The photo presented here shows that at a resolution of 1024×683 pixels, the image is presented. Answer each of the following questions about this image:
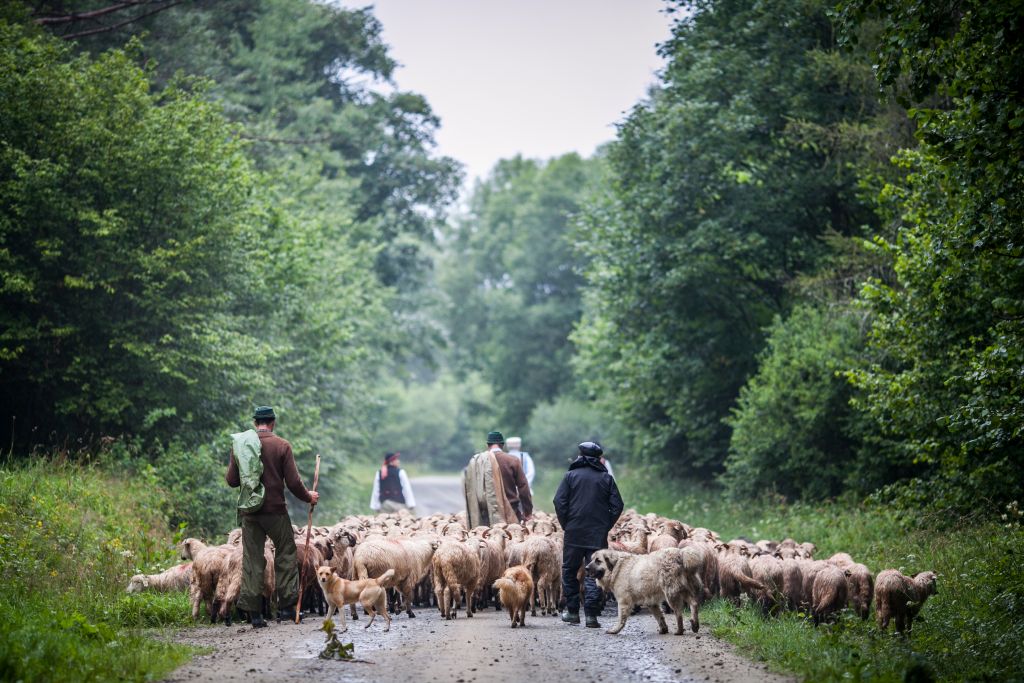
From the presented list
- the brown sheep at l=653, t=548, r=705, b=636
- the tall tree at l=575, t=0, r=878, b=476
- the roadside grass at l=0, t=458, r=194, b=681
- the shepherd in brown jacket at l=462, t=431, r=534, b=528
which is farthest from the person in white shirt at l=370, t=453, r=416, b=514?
the brown sheep at l=653, t=548, r=705, b=636

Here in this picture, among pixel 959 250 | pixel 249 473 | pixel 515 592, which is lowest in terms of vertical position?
pixel 515 592

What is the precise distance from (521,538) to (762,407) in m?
12.2

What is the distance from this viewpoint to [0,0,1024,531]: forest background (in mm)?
15047

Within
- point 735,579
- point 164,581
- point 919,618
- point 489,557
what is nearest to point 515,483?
point 489,557

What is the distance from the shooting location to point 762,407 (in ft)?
81.7

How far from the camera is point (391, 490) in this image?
23.2 metres

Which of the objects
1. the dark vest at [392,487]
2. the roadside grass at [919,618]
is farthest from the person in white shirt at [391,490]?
the roadside grass at [919,618]

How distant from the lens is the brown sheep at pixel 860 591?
12797 mm

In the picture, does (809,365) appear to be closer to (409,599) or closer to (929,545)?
(929,545)

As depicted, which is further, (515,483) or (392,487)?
(392,487)

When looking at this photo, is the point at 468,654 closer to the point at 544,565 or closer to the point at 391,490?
the point at 544,565

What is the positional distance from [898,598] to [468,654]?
16.6 ft

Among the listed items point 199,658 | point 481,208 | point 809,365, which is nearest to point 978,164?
point 199,658

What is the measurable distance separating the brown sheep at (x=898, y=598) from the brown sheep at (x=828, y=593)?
28.4 inches
